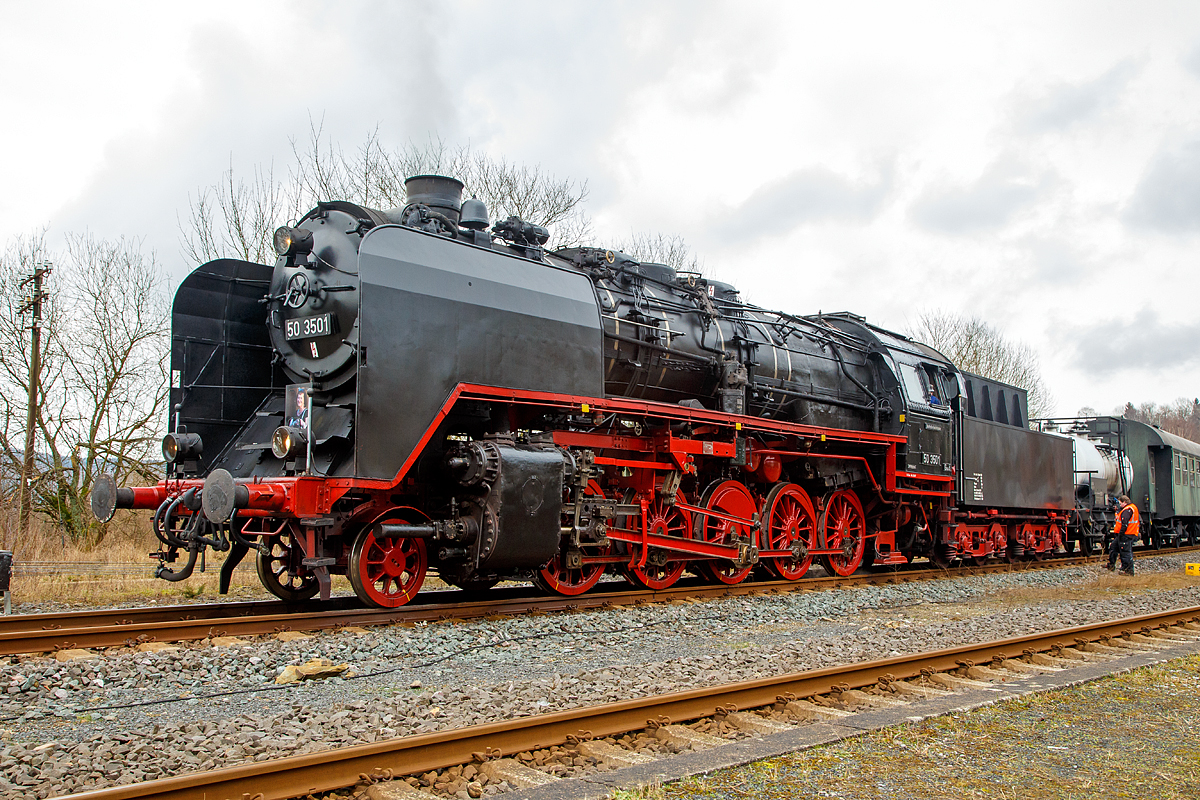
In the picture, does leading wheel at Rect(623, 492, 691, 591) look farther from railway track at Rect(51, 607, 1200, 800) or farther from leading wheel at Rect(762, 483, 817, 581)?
railway track at Rect(51, 607, 1200, 800)

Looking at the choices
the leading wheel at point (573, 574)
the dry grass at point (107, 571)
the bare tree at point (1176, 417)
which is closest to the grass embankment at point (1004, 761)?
the leading wheel at point (573, 574)

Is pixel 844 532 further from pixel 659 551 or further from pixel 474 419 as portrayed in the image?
pixel 474 419

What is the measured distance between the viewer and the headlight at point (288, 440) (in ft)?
22.8

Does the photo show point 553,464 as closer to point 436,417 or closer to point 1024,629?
point 436,417

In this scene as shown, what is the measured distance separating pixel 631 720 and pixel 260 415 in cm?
565

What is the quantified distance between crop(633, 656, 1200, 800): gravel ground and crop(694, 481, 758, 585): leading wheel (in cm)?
518

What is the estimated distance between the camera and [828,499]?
1205 cm

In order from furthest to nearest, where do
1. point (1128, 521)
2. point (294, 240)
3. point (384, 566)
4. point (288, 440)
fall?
point (1128, 521) → point (294, 240) → point (384, 566) → point (288, 440)

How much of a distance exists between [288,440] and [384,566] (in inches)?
56.5

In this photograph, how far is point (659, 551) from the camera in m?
9.71

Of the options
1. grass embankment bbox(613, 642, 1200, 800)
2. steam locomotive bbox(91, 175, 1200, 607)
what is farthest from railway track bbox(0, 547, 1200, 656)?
grass embankment bbox(613, 642, 1200, 800)

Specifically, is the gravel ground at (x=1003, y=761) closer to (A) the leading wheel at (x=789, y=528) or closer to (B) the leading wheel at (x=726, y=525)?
(B) the leading wheel at (x=726, y=525)

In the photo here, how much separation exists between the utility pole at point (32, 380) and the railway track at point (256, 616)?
953 centimetres

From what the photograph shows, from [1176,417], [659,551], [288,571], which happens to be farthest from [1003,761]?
[1176,417]
